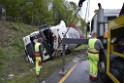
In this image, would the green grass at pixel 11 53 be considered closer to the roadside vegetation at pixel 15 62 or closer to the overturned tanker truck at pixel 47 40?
the roadside vegetation at pixel 15 62

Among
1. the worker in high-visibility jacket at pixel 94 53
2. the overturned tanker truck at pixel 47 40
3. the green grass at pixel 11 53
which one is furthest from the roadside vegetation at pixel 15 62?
the worker in high-visibility jacket at pixel 94 53

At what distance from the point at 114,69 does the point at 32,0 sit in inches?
1475

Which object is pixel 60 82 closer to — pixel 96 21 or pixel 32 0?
pixel 96 21

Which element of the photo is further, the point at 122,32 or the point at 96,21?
the point at 96,21

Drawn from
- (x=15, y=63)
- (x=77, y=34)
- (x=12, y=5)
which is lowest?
(x=15, y=63)

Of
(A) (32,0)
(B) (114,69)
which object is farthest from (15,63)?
(A) (32,0)

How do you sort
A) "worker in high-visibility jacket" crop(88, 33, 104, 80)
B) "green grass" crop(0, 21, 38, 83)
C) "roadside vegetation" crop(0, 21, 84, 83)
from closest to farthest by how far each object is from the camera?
"worker in high-visibility jacket" crop(88, 33, 104, 80) < "roadside vegetation" crop(0, 21, 84, 83) < "green grass" crop(0, 21, 38, 83)

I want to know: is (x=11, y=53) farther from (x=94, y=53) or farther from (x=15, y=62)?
(x=94, y=53)

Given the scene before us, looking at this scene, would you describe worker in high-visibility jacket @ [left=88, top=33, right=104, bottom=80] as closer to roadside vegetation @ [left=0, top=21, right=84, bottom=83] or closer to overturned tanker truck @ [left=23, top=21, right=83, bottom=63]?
roadside vegetation @ [left=0, top=21, right=84, bottom=83]

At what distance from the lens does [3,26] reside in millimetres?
28672

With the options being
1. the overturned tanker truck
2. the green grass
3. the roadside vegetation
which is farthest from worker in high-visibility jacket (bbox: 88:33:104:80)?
the overturned tanker truck

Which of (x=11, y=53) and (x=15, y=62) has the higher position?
(x=11, y=53)

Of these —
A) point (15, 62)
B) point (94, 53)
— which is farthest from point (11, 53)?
point (94, 53)

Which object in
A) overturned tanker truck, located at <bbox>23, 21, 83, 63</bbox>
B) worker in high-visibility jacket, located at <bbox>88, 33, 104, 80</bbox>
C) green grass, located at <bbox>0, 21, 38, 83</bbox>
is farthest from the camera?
overturned tanker truck, located at <bbox>23, 21, 83, 63</bbox>
